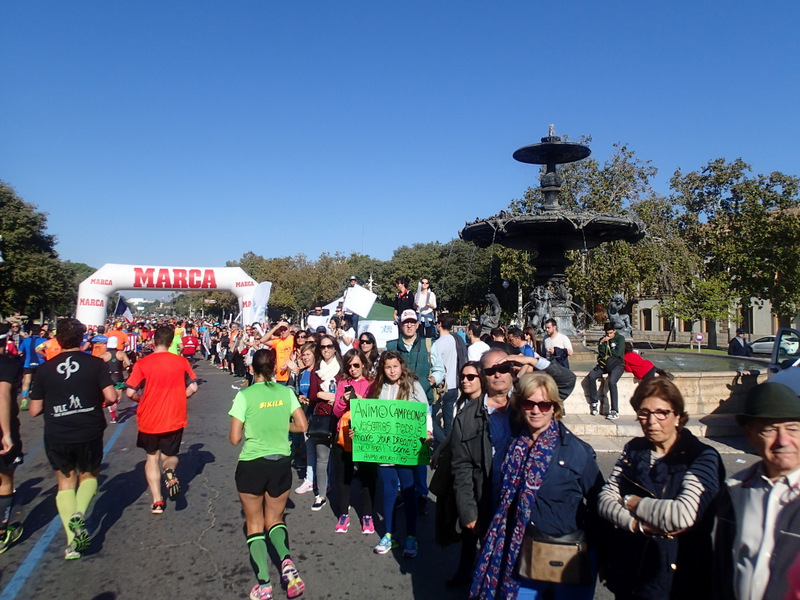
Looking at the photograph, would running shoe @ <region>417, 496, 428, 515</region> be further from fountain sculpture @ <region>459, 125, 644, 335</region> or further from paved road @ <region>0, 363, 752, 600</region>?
fountain sculpture @ <region>459, 125, 644, 335</region>

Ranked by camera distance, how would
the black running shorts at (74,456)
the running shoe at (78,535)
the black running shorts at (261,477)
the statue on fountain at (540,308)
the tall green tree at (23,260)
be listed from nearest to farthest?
the black running shorts at (261,477) → the running shoe at (78,535) → the black running shorts at (74,456) → the statue on fountain at (540,308) → the tall green tree at (23,260)

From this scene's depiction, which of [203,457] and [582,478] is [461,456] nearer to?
[582,478]

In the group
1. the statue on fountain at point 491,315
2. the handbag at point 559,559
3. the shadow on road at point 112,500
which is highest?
the statue on fountain at point 491,315

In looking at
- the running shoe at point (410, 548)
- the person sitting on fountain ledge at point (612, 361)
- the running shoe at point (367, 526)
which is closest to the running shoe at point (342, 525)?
the running shoe at point (367, 526)

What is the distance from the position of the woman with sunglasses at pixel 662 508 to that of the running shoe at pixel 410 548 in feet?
7.78

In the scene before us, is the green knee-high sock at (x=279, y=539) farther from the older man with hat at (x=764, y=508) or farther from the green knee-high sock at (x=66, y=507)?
the older man with hat at (x=764, y=508)

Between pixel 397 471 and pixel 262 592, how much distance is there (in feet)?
4.62

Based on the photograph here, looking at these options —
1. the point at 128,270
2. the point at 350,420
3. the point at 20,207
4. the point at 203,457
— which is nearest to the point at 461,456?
the point at 350,420

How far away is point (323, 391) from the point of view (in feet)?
20.8

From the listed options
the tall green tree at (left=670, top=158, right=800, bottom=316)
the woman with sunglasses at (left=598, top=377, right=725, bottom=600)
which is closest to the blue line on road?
the woman with sunglasses at (left=598, top=377, right=725, bottom=600)

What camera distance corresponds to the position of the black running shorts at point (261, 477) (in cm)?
434

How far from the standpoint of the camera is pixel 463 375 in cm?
443

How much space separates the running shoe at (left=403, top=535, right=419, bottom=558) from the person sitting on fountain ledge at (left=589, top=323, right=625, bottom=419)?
5361 millimetres

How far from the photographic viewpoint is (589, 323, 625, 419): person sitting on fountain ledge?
9.38 meters
